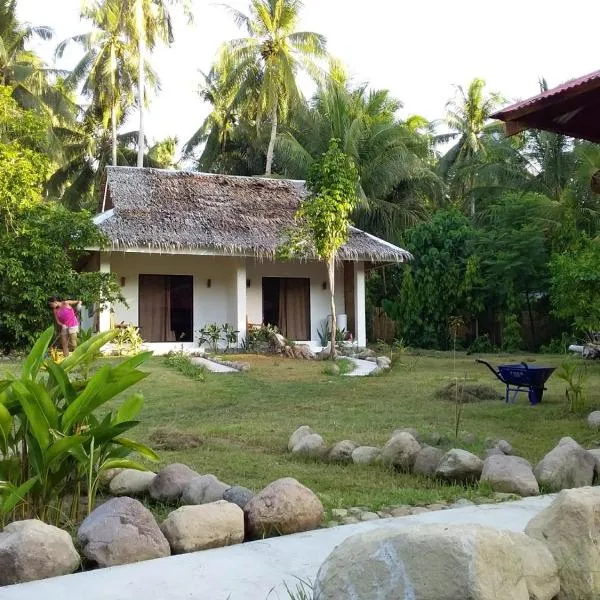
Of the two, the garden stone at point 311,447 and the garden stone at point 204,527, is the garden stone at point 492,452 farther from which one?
the garden stone at point 204,527

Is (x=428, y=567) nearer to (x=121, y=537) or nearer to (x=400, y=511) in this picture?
(x=121, y=537)

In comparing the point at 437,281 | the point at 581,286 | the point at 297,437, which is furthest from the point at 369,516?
the point at 437,281

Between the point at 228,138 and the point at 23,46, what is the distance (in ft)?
30.4

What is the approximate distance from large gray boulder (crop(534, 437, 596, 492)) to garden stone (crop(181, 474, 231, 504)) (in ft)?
7.02

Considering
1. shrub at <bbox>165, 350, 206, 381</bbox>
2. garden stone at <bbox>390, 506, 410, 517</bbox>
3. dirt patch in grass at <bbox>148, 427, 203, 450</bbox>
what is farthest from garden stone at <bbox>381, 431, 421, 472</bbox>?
shrub at <bbox>165, 350, 206, 381</bbox>

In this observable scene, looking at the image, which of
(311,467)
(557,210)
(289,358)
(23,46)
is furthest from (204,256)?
(23,46)

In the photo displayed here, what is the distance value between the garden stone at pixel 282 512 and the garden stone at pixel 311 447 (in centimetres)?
210

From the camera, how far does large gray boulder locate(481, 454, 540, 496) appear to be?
476cm

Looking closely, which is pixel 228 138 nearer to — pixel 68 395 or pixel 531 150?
pixel 531 150

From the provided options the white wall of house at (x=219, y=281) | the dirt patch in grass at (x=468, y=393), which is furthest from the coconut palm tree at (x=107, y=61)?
the dirt patch in grass at (x=468, y=393)

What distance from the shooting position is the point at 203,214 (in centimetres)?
1831

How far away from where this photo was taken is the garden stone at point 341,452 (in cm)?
599

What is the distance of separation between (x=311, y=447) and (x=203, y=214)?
1283 centimetres

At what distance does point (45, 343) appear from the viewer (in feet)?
14.6
